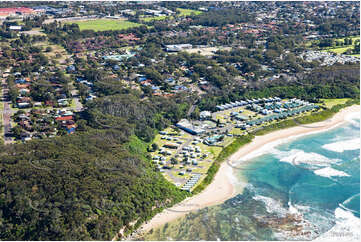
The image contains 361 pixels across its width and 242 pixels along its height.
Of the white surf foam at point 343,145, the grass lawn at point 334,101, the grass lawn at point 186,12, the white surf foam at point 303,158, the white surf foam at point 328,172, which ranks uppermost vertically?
the grass lawn at point 186,12

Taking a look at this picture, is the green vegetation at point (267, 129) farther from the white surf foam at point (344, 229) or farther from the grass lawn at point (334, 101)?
the white surf foam at point (344, 229)

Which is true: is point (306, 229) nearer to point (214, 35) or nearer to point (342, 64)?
point (342, 64)

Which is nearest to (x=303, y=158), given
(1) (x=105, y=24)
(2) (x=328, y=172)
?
(2) (x=328, y=172)

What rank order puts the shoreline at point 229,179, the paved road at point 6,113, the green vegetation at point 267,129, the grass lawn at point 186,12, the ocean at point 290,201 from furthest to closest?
the grass lawn at point 186,12 < the paved road at point 6,113 < the green vegetation at point 267,129 < the shoreline at point 229,179 < the ocean at point 290,201

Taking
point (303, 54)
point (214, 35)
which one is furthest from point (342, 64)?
point (214, 35)

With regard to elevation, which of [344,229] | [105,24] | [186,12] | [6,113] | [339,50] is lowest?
[344,229]

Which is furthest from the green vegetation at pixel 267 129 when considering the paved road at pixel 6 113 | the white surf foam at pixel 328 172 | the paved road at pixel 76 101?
the paved road at pixel 6 113

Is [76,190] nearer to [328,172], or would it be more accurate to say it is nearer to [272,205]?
[272,205]

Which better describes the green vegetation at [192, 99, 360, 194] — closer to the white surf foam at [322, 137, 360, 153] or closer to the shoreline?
the shoreline

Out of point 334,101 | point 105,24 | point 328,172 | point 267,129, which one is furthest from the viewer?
point 105,24
